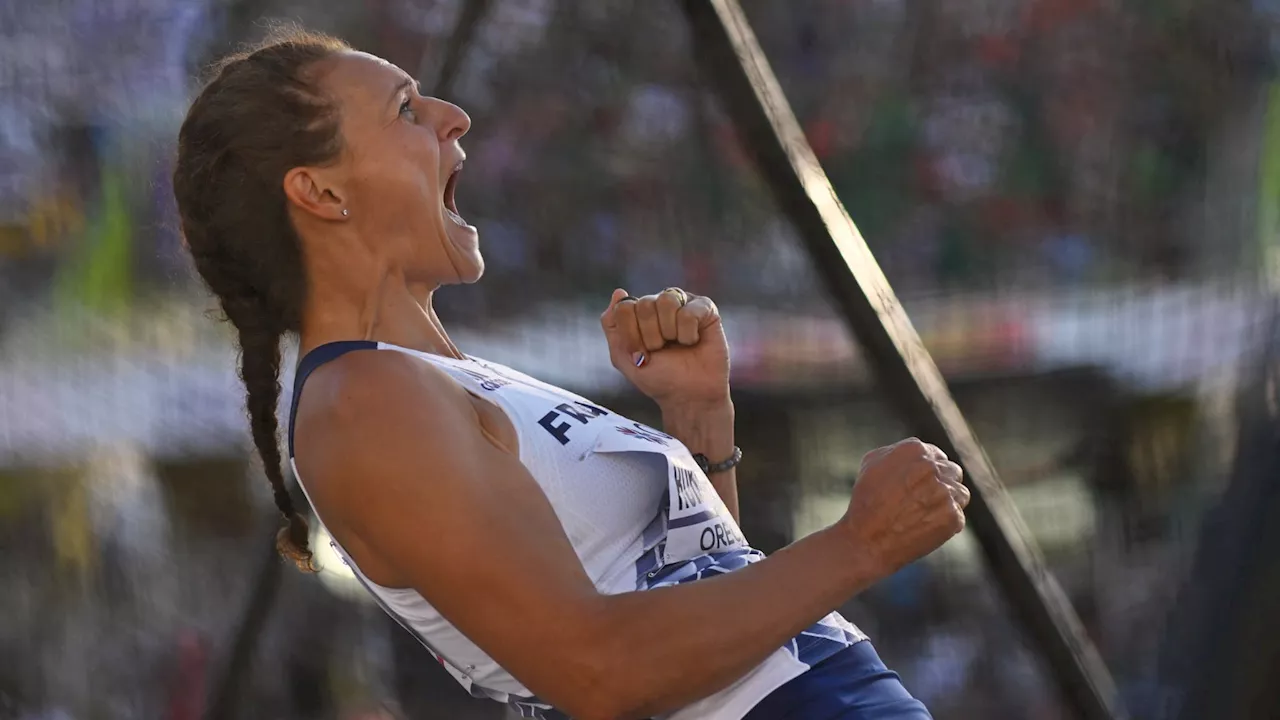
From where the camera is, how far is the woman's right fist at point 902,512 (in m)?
0.89

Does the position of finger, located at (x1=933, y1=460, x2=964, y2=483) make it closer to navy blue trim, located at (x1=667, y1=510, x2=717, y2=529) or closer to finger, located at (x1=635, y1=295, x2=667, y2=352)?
navy blue trim, located at (x1=667, y1=510, x2=717, y2=529)

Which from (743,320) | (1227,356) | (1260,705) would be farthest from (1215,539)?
(743,320)

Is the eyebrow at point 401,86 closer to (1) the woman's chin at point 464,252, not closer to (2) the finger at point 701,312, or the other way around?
(1) the woman's chin at point 464,252

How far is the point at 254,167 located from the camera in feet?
3.50

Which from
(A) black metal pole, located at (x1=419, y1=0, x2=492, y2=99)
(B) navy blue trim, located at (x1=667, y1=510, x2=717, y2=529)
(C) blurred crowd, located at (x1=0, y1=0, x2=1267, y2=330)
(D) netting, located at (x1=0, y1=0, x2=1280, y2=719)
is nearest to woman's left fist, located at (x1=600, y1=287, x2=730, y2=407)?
(B) navy blue trim, located at (x1=667, y1=510, x2=717, y2=529)

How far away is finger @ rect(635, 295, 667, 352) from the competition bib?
0.19 meters

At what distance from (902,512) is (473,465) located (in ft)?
0.97

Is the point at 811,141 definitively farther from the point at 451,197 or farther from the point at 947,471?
the point at 947,471

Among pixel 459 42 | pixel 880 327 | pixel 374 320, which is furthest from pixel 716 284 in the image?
pixel 374 320

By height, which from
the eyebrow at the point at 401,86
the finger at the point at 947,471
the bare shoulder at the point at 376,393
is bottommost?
the bare shoulder at the point at 376,393

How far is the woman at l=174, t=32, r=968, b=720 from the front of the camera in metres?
0.86

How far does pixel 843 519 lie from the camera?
0.90 m

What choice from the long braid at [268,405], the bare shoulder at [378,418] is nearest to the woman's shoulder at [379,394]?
the bare shoulder at [378,418]

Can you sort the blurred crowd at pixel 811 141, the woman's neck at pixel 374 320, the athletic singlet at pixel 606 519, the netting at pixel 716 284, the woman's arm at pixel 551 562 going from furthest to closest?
the blurred crowd at pixel 811 141
the netting at pixel 716 284
the woman's neck at pixel 374 320
the athletic singlet at pixel 606 519
the woman's arm at pixel 551 562
